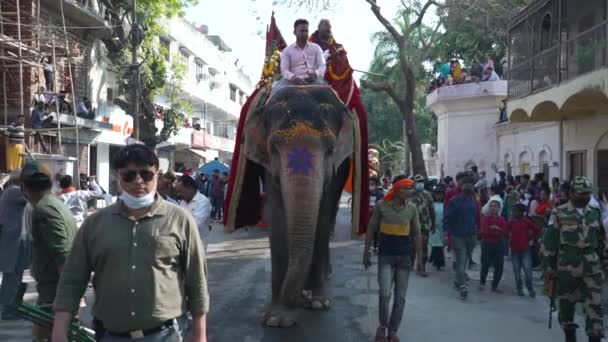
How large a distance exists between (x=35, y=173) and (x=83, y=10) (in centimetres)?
1660

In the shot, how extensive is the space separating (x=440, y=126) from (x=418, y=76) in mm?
12081

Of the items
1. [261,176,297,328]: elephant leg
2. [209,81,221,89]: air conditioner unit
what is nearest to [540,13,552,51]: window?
[261,176,297,328]: elephant leg

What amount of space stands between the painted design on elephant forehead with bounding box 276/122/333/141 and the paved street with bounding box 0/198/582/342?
1.94 metres

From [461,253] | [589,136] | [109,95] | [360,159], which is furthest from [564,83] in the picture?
[109,95]

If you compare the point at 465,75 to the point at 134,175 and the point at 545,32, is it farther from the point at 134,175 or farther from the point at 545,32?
the point at 134,175

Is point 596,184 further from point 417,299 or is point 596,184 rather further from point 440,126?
point 440,126

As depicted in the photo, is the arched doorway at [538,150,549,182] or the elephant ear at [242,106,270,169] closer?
the elephant ear at [242,106,270,169]

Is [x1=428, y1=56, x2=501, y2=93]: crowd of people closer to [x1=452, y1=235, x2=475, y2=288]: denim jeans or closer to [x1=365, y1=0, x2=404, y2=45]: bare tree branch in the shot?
[x1=365, y1=0, x2=404, y2=45]: bare tree branch

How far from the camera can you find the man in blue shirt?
9828mm

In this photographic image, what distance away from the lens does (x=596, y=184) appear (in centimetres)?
1598

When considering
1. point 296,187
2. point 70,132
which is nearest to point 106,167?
point 70,132

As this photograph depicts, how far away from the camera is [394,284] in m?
6.71

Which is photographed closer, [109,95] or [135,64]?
[135,64]

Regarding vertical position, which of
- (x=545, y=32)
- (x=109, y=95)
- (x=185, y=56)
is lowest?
(x=109, y=95)
